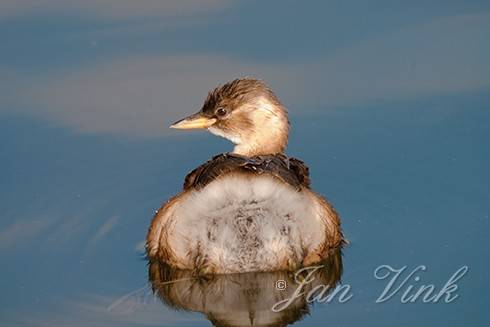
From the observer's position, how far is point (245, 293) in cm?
1085

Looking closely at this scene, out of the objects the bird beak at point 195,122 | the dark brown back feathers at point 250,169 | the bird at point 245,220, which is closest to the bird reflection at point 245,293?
the bird at point 245,220

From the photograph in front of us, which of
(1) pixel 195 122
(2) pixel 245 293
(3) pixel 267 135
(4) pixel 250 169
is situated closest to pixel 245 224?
(4) pixel 250 169

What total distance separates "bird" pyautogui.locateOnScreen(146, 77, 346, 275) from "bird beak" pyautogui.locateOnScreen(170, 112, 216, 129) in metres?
1.11

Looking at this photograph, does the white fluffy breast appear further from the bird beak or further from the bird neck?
the bird beak

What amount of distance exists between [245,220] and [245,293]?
510mm

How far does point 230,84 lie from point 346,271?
76.0 inches

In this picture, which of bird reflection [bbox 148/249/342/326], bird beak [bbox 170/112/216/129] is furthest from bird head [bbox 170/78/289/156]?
bird reflection [bbox 148/249/342/326]

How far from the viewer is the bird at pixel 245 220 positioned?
1069 centimetres

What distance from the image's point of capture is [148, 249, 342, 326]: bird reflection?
34.6 ft

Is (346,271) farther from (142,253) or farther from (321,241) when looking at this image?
(142,253)

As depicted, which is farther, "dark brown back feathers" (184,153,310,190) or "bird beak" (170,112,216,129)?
"bird beak" (170,112,216,129)

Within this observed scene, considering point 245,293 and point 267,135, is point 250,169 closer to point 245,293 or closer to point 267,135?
point 245,293

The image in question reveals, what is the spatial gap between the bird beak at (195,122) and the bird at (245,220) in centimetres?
111

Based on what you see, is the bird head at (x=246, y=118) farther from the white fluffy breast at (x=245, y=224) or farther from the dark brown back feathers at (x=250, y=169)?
the white fluffy breast at (x=245, y=224)
